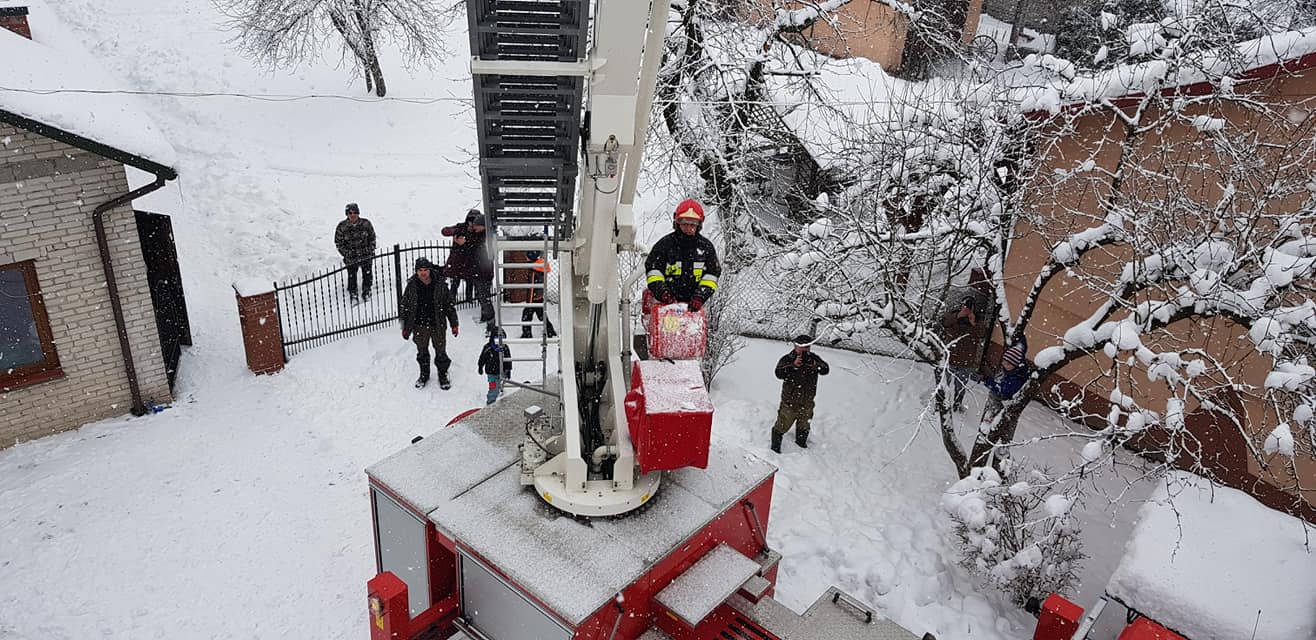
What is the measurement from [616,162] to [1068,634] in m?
4.12

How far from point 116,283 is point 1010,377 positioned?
9025 mm

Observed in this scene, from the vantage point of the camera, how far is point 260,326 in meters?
9.80

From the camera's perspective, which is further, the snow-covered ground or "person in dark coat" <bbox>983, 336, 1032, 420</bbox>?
"person in dark coat" <bbox>983, 336, 1032, 420</bbox>

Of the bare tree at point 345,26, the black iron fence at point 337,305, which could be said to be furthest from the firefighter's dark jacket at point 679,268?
the bare tree at point 345,26

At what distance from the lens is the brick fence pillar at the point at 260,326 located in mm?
9727

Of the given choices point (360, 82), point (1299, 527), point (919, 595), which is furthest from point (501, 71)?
point (360, 82)

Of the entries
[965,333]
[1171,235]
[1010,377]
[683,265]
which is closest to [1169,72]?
[1171,235]

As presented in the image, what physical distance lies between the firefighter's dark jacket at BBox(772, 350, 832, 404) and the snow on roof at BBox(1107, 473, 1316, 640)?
3.11 metres

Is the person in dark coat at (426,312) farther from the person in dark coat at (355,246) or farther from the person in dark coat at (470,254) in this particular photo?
the person in dark coat at (355,246)

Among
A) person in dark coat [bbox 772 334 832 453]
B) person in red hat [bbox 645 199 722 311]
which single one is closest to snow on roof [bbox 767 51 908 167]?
person in dark coat [bbox 772 334 832 453]

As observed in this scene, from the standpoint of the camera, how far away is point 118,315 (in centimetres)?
890

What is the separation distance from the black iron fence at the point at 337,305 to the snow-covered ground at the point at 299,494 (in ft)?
1.01

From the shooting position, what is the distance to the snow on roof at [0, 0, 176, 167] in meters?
7.69

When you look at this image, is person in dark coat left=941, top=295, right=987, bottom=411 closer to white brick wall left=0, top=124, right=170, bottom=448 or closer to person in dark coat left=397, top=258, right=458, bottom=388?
person in dark coat left=397, top=258, right=458, bottom=388
